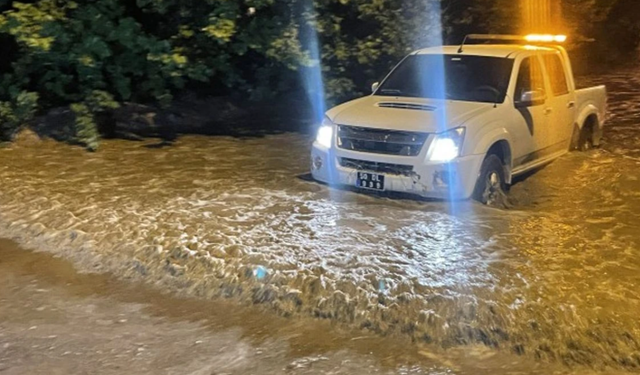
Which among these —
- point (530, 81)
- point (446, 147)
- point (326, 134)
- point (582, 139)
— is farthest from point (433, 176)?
point (582, 139)

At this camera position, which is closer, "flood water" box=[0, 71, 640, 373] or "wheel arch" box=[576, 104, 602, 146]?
"flood water" box=[0, 71, 640, 373]

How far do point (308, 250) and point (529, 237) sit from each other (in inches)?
81.3

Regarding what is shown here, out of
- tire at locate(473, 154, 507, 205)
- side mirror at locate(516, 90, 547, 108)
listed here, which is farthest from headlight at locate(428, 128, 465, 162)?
side mirror at locate(516, 90, 547, 108)

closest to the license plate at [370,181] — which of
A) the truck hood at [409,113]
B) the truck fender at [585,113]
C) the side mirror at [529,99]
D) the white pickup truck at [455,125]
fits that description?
the white pickup truck at [455,125]

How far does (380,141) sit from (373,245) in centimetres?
A: 138

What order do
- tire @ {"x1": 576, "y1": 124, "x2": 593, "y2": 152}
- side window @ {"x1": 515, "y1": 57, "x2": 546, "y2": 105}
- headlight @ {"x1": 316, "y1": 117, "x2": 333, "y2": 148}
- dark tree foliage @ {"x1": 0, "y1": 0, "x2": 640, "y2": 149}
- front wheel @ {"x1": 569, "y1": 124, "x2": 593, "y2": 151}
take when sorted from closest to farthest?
1. headlight @ {"x1": 316, "y1": 117, "x2": 333, "y2": 148}
2. side window @ {"x1": 515, "y1": 57, "x2": 546, "y2": 105}
3. front wheel @ {"x1": 569, "y1": 124, "x2": 593, "y2": 151}
4. tire @ {"x1": 576, "y1": 124, "x2": 593, "y2": 152}
5. dark tree foliage @ {"x1": 0, "y1": 0, "x2": 640, "y2": 149}

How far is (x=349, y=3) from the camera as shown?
12992 mm

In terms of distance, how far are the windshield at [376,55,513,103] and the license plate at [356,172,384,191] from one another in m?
1.32

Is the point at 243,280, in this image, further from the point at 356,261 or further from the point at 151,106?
the point at 151,106

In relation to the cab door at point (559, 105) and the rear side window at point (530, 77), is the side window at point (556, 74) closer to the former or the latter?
the cab door at point (559, 105)

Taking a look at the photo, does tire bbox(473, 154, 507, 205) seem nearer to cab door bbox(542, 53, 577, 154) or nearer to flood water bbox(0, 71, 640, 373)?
flood water bbox(0, 71, 640, 373)

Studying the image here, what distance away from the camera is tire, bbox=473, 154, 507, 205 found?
27.8 feet

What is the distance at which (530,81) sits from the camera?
952 centimetres

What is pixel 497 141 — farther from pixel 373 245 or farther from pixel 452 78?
pixel 373 245
